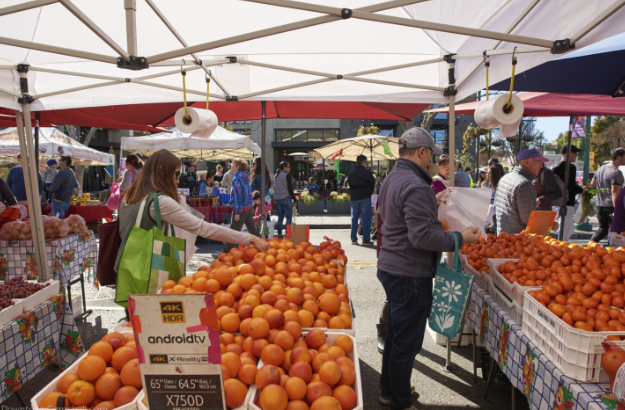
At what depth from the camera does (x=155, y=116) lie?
5754 mm

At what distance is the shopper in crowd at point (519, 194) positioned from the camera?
4.36m

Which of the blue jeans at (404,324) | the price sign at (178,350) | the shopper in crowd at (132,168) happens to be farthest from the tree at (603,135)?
the price sign at (178,350)

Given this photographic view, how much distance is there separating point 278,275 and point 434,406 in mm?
1671

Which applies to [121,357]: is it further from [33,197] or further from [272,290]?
[33,197]

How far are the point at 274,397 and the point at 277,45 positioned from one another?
3.34 metres

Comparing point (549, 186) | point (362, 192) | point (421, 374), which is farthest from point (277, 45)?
point (362, 192)

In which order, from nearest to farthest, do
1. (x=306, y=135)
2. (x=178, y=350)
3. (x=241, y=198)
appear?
1. (x=178, y=350)
2. (x=241, y=198)
3. (x=306, y=135)

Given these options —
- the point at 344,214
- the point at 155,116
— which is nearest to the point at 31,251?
the point at 155,116

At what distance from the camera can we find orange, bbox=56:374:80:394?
155 cm

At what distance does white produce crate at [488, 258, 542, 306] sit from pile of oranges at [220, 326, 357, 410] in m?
A: 1.32

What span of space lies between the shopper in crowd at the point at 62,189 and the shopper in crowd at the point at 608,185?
11.1m

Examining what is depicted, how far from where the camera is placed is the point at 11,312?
265cm

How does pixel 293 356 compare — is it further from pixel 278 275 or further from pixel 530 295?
pixel 530 295

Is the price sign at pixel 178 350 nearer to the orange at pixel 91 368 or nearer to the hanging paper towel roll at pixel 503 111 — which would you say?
the orange at pixel 91 368
